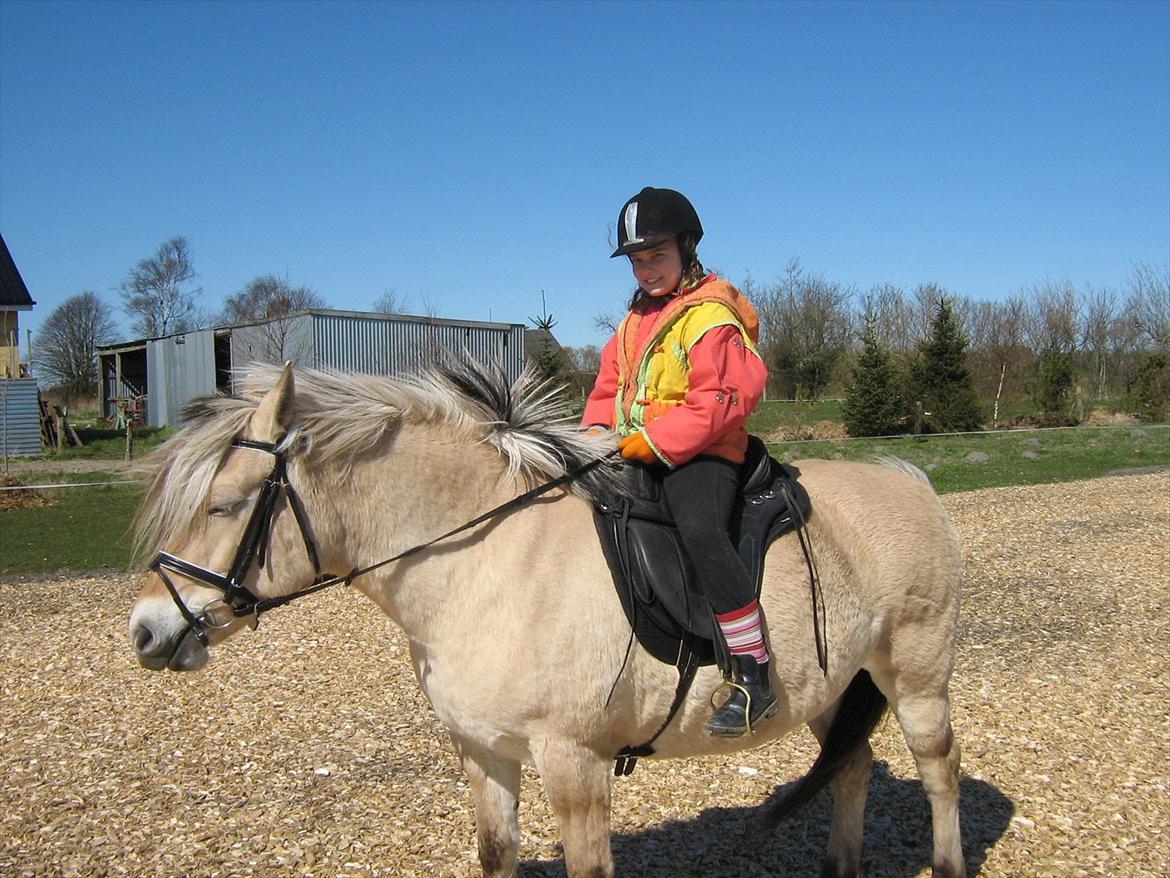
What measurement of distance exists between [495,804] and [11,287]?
30.6 meters

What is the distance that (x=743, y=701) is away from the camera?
292cm

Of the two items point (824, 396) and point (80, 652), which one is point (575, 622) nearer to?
point (80, 652)

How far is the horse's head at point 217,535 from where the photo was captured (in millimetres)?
2479

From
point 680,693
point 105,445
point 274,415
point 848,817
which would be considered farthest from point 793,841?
point 105,445

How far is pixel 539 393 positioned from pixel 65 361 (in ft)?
202

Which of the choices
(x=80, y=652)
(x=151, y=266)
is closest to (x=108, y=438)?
(x=80, y=652)

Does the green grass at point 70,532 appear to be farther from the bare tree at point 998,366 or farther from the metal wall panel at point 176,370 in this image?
the bare tree at point 998,366

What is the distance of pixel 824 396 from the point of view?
121ft

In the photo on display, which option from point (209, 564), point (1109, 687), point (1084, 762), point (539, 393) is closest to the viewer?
point (209, 564)

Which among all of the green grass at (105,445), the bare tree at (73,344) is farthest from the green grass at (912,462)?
the bare tree at (73,344)

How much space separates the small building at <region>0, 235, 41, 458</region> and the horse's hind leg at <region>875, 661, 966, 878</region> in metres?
25.7

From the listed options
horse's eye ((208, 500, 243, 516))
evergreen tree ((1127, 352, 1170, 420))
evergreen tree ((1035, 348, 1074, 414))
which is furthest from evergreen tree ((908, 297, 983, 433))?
horse's eye ((208, 500, 243, 516))

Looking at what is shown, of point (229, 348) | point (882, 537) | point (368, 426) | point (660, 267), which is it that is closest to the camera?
point (368, 426)

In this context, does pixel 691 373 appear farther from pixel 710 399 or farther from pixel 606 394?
pixel 606 394
